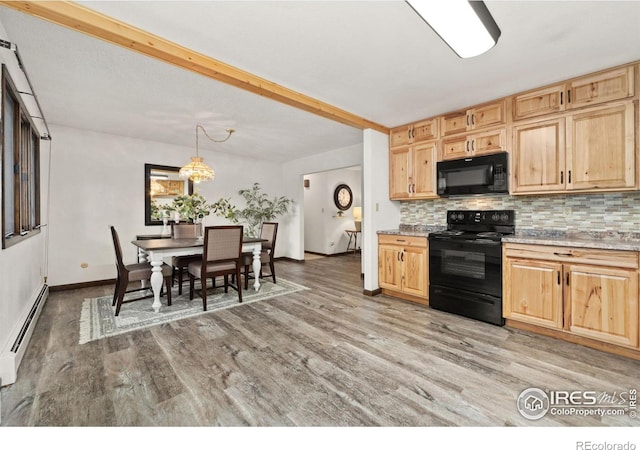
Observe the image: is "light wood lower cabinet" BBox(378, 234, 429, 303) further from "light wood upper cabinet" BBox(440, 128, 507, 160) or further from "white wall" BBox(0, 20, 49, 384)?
"white wall" BBox(0, 20, 49, 384)

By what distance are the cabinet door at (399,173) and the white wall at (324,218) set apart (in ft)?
12.2

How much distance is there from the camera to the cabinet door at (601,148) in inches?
91.4

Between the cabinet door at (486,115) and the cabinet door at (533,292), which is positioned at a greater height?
the cabinet door at (486,115)

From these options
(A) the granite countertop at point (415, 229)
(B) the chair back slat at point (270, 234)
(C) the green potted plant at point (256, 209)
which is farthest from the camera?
(C) the green potted plant at point (256, 209)

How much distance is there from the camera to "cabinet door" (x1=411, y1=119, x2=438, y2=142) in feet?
11.6

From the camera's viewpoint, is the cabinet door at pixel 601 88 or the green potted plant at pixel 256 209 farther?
the green potted plant at pixel 256 209

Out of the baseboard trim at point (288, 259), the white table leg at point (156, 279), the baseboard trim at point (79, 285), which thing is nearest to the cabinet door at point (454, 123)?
the white table leg at point (156, 279)

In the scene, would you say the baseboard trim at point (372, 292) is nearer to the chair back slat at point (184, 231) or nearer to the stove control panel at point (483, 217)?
the stove control panel at point (483, 217)

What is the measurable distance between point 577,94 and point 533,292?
6.09ft

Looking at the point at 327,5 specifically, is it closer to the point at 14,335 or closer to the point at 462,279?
the point at 462,279

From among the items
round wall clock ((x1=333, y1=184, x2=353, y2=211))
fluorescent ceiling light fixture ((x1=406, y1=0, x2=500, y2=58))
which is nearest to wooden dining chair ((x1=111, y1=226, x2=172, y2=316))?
fluorescent ceiling light fixture ((x1=406, y1=0, x2=500, y2=58))

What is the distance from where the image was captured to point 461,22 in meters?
1.45
